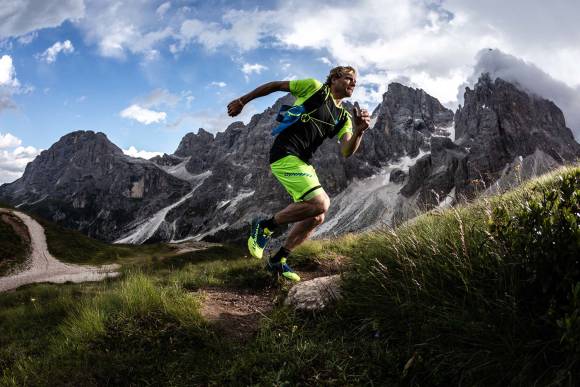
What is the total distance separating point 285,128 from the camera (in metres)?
6.70

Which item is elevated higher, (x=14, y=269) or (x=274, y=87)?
(x=274, y=87)

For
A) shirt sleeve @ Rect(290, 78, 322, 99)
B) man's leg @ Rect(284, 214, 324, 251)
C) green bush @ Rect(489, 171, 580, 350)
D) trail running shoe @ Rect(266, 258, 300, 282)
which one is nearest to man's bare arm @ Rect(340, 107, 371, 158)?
shirt sleeve @ Rect(290, 78, 322, 99)

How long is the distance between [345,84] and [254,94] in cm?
160

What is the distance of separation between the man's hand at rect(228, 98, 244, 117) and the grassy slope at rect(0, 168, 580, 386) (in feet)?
10.6

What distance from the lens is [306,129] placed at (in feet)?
21.9

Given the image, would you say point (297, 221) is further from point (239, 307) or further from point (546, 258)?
point (546, 258)

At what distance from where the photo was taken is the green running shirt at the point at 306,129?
21.8 feet

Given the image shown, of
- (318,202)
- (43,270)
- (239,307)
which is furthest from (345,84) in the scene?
(43,270)

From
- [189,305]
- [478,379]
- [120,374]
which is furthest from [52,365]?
[478,379]

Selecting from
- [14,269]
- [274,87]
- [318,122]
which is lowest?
[14,269]

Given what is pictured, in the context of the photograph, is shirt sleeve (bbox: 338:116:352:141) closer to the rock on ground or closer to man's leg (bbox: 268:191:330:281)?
man's leg (bbox: 268:191:330:281)

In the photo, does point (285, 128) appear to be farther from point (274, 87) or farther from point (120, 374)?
point (120, 374)

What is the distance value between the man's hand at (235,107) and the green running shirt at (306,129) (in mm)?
941

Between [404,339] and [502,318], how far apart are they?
973 mm
